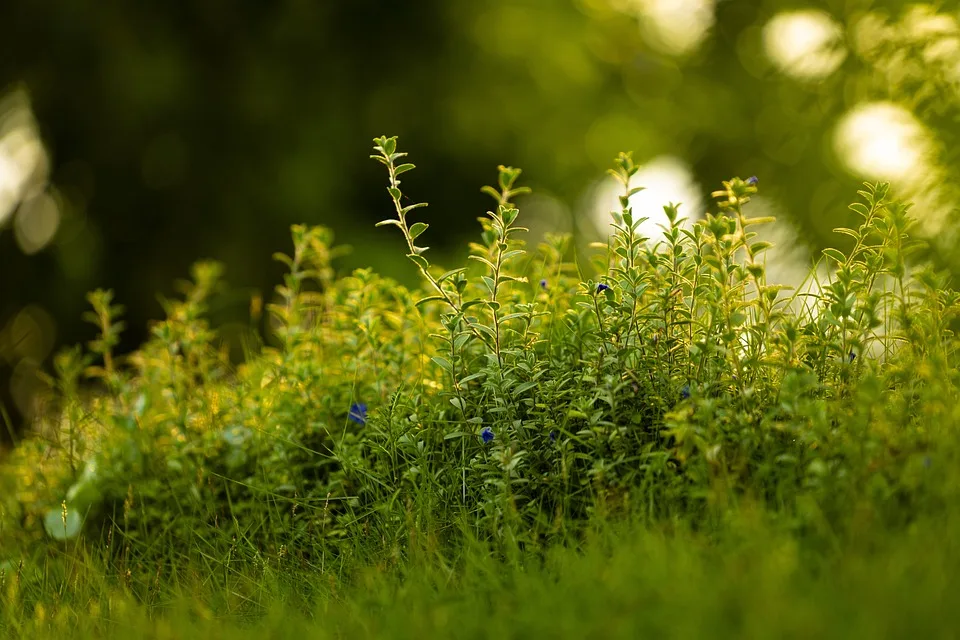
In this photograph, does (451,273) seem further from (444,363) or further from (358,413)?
(358,413)

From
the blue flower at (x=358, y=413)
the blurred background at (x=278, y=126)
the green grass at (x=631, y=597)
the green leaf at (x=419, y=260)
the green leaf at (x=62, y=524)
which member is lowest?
the green leaf at (x=62, y=524)

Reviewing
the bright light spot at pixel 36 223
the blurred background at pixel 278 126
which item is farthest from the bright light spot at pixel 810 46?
the bright light spot at pixel 36 223

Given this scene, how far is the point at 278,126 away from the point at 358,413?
19.7 feet

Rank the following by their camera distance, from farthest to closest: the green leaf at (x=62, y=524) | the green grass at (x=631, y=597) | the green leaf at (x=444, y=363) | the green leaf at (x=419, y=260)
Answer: the green leaf at (x=62, y=524), the green leaf at (x=444, y=363), the green leaf at (x=419, y=260), the green grass at (x=631, y=597)

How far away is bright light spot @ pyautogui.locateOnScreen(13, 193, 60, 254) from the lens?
27.8ft

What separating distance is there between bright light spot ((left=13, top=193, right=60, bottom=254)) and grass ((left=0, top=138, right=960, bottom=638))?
210 inches

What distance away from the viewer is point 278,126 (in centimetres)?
860

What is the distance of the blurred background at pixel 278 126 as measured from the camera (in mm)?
8352

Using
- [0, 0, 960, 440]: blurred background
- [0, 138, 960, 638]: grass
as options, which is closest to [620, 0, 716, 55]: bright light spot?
[0, 0, 960, 440]: blurred background

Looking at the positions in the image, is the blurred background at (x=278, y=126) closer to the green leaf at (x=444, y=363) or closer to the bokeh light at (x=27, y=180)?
the bokeh light at (x=27, y=180)

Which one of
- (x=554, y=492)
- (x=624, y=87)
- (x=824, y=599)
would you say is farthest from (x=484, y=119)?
(x=824, y=599)

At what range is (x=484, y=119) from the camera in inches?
345

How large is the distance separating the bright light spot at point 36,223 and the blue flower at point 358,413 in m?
6.38

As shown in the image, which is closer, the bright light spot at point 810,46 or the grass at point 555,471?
the grass at point 555,471
